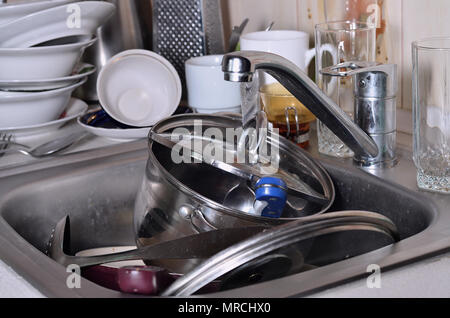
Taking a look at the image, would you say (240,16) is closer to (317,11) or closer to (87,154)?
(317,11)

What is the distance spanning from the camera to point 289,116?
3.40 feet

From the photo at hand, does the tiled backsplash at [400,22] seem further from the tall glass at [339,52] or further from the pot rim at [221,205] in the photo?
the pot rim at [221,205]

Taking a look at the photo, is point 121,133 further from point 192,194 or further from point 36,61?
point 192,194

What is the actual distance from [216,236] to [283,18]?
0.66 metres

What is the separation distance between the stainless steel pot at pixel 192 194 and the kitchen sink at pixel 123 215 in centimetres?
6

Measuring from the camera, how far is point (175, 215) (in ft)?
2.62

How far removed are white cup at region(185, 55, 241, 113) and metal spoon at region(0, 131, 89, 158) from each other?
0.22 m

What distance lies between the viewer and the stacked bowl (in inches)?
45.4

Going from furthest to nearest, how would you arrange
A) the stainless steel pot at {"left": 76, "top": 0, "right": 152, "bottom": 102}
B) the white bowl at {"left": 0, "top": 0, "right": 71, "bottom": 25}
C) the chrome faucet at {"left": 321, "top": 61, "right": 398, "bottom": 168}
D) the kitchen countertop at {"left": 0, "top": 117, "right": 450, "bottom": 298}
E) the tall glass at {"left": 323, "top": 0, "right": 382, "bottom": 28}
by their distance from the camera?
the stainless steel pot at {"left": 76, "top": 0, "right": 152, "bottom": 102}
the white bowl at {"left": 0, "top": 0, "right": 71, "bottom": 25}
the tall glass at {"left": 323, "top": 0, "right": 382, "bottom": 28}
the chrome faucet at {"left": 321, "top": 61, "right": 398, "bottom": 168}
the kitchen countertop at {"left": 0, "top": 117, "right": 450, "bottom": 298}

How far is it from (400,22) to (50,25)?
60cm

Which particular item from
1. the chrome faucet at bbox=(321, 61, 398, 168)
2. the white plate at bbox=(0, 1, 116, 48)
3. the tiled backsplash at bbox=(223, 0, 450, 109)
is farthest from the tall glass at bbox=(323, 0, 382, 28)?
the white plate at bbox=(0, 1, 116, 48)

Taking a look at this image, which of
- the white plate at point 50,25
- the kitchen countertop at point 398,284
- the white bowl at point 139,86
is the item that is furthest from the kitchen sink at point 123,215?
the white plate at point 50,25

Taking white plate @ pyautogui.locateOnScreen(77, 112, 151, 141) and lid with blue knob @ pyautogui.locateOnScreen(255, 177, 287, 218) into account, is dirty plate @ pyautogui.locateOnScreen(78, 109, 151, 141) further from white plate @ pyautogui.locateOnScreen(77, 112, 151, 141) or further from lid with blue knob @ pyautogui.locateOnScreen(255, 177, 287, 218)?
lid with blue knob @ pyautogui.locateOnScreen(255, 177, 287, 218)
